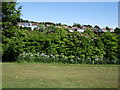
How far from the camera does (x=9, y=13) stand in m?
14.4

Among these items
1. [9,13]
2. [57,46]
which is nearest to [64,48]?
[57,46]

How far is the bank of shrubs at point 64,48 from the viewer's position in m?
14.4

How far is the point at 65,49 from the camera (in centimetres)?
1495

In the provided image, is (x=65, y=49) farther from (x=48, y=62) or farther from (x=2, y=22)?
(x=2, y=22)

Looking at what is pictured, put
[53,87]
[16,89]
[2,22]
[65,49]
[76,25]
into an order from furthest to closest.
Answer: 1. [76,25]
2. [65,49]
3. [2,22]
4. [53,87]
5. [16,89]

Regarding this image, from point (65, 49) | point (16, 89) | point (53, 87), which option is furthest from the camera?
point (65, 49)

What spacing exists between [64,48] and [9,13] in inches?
179

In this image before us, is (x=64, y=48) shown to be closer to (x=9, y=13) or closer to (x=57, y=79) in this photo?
(x=9, y=13)

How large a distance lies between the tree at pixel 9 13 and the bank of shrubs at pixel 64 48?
0.54 m

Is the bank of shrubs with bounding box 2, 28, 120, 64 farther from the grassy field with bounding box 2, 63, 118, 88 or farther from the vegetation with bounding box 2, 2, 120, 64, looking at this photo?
the grassy field with bounding box 2, 63, 118, 88

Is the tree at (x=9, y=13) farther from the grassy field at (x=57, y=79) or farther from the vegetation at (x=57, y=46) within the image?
the grassy field at (x=57, y=79)

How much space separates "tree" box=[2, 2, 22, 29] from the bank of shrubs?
0.54m

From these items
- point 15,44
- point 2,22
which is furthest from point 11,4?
point 15,44

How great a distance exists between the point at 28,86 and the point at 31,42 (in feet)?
28.6
